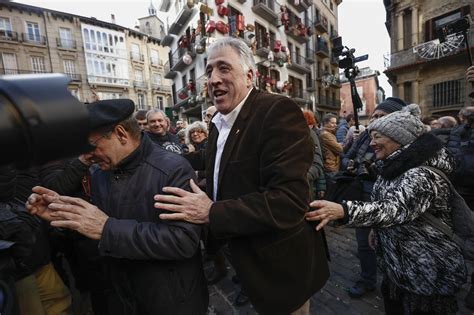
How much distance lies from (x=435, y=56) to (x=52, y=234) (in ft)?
68.8

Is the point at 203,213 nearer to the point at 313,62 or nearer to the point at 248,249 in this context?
the point at 248,249

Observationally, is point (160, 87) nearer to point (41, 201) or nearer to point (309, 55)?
point (309, 55)

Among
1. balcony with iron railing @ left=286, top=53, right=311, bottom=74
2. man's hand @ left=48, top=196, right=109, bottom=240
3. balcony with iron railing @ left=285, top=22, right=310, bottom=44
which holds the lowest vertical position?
man's hand @ left=48, top=196, right=109, bottom=240

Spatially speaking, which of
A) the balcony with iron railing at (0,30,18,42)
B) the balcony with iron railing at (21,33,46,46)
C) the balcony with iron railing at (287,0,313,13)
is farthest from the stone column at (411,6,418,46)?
the balcony with iron railing at (0,30,18,42)

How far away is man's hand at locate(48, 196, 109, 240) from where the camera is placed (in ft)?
4.13

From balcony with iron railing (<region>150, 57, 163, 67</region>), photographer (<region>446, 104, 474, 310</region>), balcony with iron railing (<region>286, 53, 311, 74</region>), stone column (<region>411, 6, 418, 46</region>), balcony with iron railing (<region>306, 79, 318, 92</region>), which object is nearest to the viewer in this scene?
photographer (<region>446, 104, 474, 310</region>)

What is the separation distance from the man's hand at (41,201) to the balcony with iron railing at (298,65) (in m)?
22.9

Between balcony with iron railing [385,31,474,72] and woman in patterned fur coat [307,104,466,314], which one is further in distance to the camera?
balcony with iron railing [385,31,474,72]

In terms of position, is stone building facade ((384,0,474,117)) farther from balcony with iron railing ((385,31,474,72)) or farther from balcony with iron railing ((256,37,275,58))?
balcony with iron railing ((256,37,275,58))

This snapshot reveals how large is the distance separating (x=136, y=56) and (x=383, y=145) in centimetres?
3675

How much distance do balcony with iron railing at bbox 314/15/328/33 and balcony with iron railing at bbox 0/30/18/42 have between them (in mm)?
30387

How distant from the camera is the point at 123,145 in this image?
1.49 metres

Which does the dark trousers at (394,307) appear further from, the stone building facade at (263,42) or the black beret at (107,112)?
the stone building facade at (263,42)

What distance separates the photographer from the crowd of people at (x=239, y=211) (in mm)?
1263
